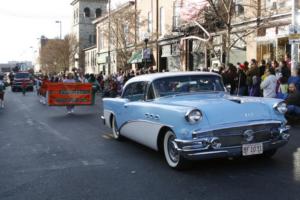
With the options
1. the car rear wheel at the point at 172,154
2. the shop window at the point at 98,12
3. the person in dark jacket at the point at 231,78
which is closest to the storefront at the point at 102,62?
the shop window at the point at 98,12

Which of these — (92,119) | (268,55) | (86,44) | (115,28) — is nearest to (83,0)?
(86,44)

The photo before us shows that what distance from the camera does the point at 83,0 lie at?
78062mm

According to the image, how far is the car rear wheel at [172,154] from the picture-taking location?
6584mm

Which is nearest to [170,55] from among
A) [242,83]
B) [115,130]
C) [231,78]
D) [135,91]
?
[231,78]

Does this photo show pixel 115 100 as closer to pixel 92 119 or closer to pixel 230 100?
pixel 230 100

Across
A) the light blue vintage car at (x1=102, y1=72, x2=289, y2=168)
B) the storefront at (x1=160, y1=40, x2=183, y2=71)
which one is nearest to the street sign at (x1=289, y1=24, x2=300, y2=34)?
the light blue vintage car at (x1=102, y1=72, x2=289, y2=168)

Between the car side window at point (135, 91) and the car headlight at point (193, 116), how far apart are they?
197 cm

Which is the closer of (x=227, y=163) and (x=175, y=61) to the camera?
(x=227, y=163)

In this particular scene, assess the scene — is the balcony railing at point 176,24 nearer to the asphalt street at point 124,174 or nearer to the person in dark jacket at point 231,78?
the person in dark jacket at point 231,78

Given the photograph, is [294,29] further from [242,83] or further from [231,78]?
[231,78]

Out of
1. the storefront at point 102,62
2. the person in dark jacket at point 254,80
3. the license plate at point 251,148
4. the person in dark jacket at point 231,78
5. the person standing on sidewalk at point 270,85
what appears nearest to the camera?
the license plate at point 251,148

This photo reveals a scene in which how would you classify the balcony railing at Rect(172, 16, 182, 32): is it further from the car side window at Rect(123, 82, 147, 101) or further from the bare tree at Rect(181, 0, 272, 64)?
the car side window at Rect(123, 82, 147, 101)

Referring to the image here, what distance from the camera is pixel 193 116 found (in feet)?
20.5

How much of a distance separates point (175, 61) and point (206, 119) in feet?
86.4
